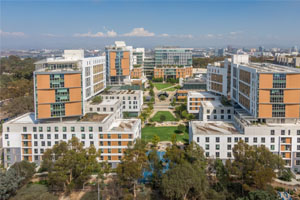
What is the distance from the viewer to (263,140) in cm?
2994

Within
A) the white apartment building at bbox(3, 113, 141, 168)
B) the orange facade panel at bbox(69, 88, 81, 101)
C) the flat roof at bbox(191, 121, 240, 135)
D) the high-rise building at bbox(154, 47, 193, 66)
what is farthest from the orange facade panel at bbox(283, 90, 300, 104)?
Result: the high-rise building at bbox(154, 47, 193, 66)

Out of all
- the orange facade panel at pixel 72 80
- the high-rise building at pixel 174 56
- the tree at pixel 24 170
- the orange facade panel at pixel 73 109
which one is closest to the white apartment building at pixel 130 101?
the orange facade panel at pixel 73 109

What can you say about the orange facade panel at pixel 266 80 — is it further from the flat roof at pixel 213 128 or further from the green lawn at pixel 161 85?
the green lawn at pixel 161 85

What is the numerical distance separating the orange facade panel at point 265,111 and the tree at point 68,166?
60.3ft

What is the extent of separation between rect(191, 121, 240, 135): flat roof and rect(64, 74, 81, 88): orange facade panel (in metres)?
14.7

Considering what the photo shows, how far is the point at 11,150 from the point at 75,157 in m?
11.4

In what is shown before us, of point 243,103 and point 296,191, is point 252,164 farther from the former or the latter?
point 243,103

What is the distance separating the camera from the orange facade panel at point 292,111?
102ft

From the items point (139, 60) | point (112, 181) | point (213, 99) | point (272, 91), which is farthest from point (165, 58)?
point (112, 181)

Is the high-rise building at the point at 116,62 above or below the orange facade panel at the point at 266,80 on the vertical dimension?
above

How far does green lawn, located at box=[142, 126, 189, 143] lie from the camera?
1615 inches

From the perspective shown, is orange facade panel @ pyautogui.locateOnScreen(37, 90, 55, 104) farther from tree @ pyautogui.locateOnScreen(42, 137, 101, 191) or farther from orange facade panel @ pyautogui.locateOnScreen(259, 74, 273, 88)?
orange facade panel @ pyautogui.locateOnScreen(259, 74, 273, 88)

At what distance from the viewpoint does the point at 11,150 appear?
3191 cm

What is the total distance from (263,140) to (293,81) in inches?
284
